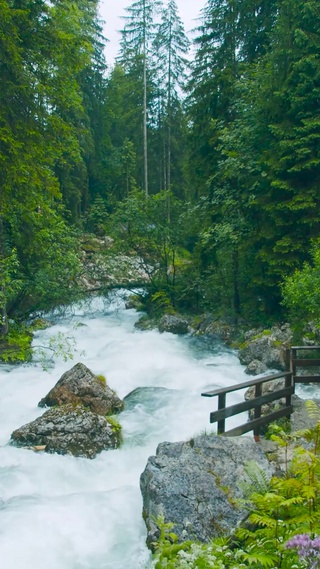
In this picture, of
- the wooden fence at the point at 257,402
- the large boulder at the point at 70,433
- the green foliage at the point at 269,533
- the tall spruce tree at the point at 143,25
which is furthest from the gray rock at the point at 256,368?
the tall spruce tree at the point at 143,25

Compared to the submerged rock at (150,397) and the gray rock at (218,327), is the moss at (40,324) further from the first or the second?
the submerged rock at (150,397)

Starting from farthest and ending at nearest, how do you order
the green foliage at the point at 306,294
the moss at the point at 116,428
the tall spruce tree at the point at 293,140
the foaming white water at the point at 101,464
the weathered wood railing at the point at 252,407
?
the tall spruce tree at the point at 293,140 < the green foliage at the point at 306,294 < the moss at the point at 116,428 < the weathered wood railing at the point at 252,407 < the foaming white water at the point at 101,464

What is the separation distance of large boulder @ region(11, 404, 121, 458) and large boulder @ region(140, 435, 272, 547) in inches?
80.4

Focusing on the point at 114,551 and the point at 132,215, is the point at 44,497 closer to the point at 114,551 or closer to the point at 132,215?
the point at 114,551

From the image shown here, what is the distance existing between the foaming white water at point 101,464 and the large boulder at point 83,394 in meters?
0.37

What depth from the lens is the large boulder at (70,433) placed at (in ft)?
27.0

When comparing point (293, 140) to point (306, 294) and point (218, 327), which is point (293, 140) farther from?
point (218, 327)

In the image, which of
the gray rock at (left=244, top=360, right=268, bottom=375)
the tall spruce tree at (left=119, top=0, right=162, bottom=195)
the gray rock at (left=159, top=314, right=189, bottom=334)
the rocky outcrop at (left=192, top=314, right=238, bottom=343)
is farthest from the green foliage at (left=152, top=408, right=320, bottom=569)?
the tall spruce tree at (left=119, top=0, right=162, bottom=195)

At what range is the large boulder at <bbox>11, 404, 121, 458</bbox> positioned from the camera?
8.23 m

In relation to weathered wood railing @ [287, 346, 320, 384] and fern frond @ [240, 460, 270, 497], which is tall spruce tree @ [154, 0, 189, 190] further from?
fern frond @ [240, 460, 270, 497]

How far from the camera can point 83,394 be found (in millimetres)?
9883

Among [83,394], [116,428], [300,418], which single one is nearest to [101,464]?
[116,428]

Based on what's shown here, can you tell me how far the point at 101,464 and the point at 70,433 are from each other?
0.82 m

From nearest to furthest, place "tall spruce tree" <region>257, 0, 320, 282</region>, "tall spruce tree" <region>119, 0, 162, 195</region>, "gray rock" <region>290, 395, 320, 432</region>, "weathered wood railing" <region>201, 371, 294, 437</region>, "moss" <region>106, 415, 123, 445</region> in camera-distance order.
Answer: "weathered wood railing" <region>201, 371, 294, 437</region> < "gray rock" <region>290, 395, 320, 432</region> < "moss" <region>106, 415, 123, 445</region> < "tall spruce tree" <region>257, 0, 320, 282</region> < "tall spruce tree" <region>119, 0, 162, 195</region>
